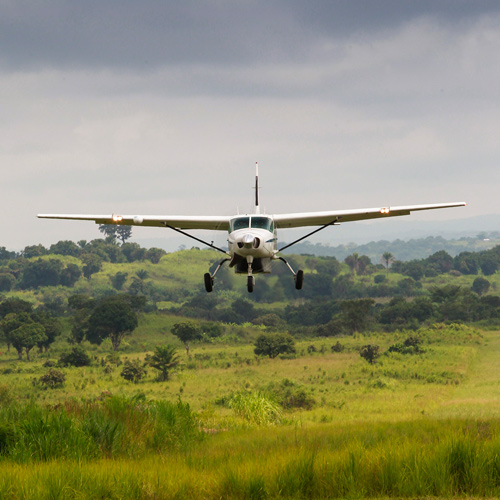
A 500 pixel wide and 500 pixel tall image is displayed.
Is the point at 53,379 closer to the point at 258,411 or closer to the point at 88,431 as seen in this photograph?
the point at 258,411

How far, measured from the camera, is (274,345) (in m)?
115

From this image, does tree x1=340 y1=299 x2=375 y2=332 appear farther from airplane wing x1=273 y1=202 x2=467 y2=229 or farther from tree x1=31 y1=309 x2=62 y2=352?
airplane wing x1=273 y1=202 x2=467 y2=229

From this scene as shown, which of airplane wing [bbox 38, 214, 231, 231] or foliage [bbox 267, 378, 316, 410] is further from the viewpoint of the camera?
foliage [bbox 267, 378, 316, 410]

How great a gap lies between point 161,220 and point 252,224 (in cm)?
667

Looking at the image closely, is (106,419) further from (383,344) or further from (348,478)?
(383,344)

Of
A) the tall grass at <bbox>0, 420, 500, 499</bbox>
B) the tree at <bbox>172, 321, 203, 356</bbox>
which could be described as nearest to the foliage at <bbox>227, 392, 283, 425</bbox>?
the tall grass at <bbox>0, 420, 500, 499</bbox>

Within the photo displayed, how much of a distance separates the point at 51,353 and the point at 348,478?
401ft

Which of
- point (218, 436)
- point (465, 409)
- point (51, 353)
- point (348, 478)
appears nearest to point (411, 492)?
point (348, 478)

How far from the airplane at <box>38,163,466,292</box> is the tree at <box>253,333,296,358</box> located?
84470 millimetres

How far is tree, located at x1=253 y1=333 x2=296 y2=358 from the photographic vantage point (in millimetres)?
115312

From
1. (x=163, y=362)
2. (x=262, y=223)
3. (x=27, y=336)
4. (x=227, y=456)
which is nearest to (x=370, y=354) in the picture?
(x=163, y=362)

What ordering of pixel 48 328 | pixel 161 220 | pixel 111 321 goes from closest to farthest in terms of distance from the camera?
1. pixel 161 220
2. pixel 48 328
3. pixel 111 321

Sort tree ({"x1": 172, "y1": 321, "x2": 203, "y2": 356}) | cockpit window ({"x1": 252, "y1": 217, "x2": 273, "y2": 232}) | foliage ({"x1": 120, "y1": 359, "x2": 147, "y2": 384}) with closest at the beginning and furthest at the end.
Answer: cockpit window ({"x1": 252, "y1": 217, "x2": 273, "y2": 232}) < foliage ({"x1": 120, "y1": 359, "x2": 147, "y2": 384}) < tree ({"x1": 172, "y1": 321, "x2": 203, "y2": 356})

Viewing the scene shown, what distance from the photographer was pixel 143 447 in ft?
81.9
